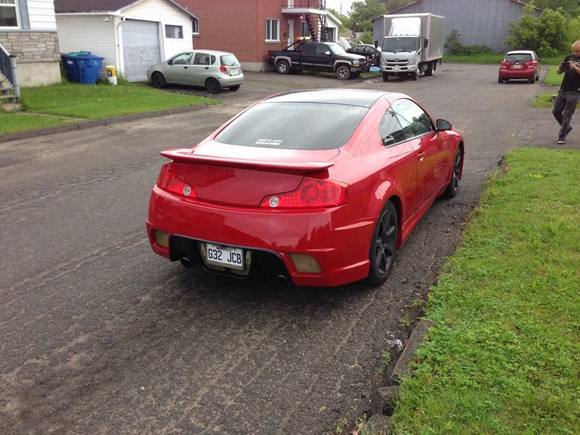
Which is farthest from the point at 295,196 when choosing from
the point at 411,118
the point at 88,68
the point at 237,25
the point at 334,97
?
the point at 237,25

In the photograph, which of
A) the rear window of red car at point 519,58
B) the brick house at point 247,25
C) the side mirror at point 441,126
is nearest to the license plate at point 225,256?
the side mirror at point 441,126

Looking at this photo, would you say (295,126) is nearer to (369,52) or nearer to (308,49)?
(308,49)

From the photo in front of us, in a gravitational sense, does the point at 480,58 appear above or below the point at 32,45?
below

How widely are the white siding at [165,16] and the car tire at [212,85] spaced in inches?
180

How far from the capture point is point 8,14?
56.9 feet

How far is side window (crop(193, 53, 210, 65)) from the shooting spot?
21.9m

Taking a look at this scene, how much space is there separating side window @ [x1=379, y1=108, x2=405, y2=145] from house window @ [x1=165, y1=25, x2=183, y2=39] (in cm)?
2293

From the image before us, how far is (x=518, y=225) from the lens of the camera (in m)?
5.42

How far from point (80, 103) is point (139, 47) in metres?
8.75

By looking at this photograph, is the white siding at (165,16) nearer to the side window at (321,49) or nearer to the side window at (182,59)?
the side window at (182,59)

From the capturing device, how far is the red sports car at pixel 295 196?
379 cm

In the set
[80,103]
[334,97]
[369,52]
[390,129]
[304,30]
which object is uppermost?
[304,30]

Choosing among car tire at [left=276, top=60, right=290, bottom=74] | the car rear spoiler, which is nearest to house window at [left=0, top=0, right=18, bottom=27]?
the car rear spoiler

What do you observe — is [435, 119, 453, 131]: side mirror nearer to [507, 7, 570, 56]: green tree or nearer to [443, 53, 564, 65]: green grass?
[443, 53, 564, 65]: green grass
